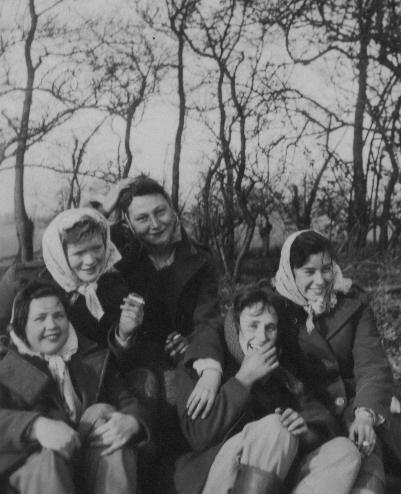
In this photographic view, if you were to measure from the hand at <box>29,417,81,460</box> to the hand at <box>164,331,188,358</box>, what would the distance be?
83 centimetres

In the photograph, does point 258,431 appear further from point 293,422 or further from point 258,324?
point 258,324

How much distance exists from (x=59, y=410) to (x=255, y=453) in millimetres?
768

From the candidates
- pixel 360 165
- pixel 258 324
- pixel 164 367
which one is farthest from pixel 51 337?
pixel 360 165

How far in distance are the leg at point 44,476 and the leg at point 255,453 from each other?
21.4 inches

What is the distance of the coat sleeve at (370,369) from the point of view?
295 cm

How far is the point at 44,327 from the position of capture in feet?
9.18

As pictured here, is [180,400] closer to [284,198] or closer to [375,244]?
[284,198]

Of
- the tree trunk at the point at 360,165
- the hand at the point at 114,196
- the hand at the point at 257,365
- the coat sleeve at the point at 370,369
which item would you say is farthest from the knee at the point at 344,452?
the tree trunk at the point at 360,165

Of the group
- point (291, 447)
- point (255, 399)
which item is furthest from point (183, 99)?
point (291, 447)

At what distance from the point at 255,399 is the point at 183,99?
314 centimetres

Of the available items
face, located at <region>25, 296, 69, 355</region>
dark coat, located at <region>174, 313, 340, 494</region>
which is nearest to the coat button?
dark coat, located at <region>174, 313, 340, 494</region>

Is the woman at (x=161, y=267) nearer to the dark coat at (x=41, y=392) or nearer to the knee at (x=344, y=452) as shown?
the dark coat at (x=41, y=392)

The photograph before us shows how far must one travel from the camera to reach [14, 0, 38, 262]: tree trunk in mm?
5242

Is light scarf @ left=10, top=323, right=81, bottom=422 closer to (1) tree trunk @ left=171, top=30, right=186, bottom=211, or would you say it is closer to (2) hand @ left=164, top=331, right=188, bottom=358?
(2) hand @ left=164, top=331, right=188, bottom=358
